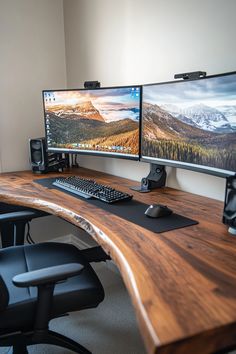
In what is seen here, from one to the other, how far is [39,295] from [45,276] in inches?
4.6

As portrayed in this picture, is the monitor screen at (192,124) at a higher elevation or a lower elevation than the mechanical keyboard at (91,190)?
higher

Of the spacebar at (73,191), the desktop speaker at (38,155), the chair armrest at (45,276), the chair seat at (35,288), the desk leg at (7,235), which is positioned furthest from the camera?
the desktop speaker at (38,155)

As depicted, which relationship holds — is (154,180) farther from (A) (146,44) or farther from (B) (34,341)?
(B) (34,341)

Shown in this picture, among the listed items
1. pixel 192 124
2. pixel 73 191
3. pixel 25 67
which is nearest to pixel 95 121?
pixel 73 191

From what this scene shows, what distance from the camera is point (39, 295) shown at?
106 centimetres

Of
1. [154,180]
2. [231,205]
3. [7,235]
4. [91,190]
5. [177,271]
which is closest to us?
[177,271]

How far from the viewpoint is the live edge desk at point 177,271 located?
61cm

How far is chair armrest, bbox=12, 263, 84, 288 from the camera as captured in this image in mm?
968

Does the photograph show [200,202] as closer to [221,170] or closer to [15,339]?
[221,170]

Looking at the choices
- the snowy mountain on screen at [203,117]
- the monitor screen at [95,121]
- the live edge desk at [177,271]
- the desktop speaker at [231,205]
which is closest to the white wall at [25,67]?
the monitor screen at [95,121]

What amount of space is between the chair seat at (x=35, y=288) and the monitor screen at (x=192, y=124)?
683 millimetres

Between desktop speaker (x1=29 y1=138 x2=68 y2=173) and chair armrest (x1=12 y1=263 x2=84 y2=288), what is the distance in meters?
1.30

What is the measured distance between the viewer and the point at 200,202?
1498 millimetres

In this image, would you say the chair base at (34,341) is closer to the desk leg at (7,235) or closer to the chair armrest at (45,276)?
the chair armrest at (45,276)
